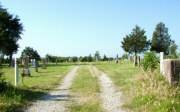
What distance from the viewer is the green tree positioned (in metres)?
65.9

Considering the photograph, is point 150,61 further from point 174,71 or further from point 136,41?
point 136,41

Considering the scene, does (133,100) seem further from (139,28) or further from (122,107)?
(139,28)

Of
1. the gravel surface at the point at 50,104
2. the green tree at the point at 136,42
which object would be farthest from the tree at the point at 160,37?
the gravel surface at the point at 50,104

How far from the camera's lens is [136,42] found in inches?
2591

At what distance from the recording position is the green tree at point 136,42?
65938 millimetres

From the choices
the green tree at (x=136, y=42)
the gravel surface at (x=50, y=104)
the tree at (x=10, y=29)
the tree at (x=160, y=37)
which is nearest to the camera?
the gravel surface at (x=50, y=104)

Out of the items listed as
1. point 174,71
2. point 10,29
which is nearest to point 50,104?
point 174,71

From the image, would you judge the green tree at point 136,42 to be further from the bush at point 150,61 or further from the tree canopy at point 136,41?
the bush at point 150,61

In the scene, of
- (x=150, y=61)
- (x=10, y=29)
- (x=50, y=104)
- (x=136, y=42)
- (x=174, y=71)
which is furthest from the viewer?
(x=10, y=29)

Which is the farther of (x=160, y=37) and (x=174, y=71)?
(x=160, y=37)

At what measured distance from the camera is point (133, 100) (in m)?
14.2

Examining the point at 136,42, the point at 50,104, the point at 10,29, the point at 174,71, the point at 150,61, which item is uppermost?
the point at 10,29

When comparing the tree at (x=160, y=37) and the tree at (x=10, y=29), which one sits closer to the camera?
the tree at (x=10, y=29)

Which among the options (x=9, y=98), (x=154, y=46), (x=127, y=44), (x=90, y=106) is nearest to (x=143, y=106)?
(x=90, y=106)
